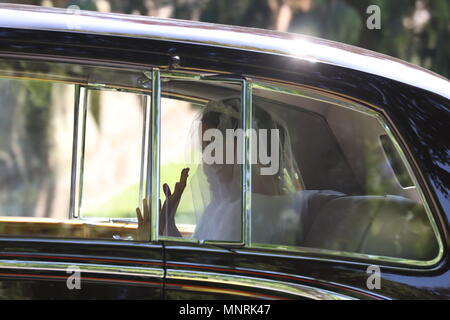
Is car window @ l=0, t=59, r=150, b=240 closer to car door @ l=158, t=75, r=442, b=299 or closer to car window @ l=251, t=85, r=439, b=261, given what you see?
car door @ l=158, t=75, r=442, b=299

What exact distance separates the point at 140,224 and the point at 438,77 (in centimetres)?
105

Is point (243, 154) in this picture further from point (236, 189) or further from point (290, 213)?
point (290, 213)

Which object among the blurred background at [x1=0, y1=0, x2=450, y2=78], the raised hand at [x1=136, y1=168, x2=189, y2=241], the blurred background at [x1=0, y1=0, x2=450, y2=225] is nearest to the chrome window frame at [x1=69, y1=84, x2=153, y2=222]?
the raised hand at [x1=136, y1=168, x2=189, y2=241]

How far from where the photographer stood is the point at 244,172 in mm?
2273

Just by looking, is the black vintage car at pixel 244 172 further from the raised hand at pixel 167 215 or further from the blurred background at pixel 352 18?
the blurred background at pixel 352 18

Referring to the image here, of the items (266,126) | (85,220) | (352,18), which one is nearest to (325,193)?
(266,126)

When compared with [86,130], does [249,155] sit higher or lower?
lower

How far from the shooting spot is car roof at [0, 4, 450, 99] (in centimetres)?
220

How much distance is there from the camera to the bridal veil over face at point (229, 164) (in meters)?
2.31

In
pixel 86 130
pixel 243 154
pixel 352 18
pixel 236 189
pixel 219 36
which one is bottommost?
pixel 236 189

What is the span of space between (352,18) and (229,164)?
17.9 feet
